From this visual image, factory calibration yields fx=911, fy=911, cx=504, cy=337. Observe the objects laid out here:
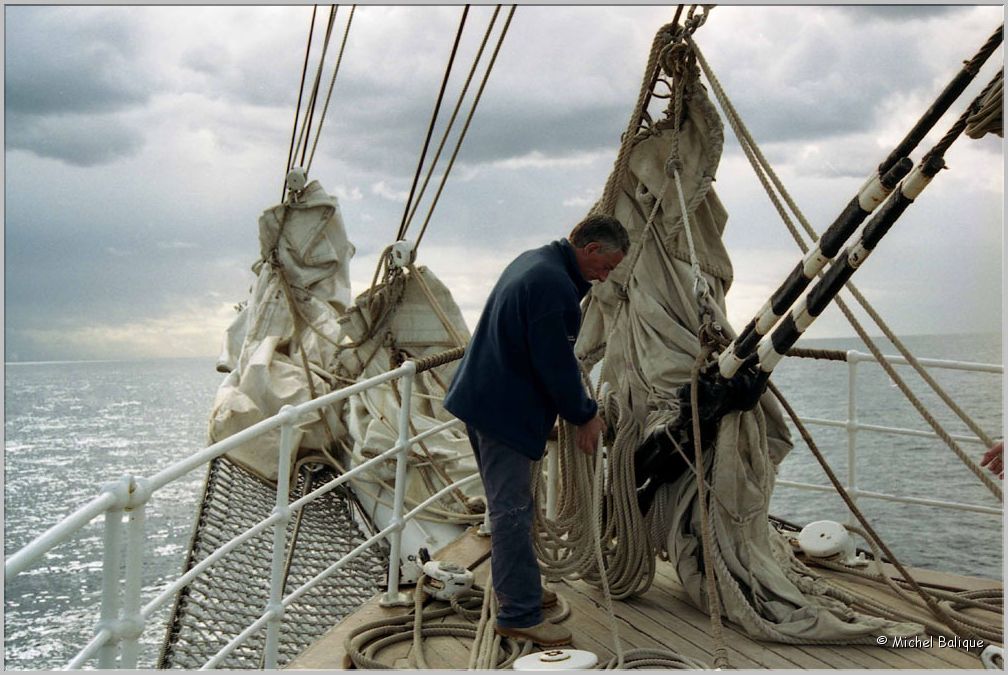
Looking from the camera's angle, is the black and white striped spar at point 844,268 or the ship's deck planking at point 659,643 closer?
the black and white striped spar at point 844,268

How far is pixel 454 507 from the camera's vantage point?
5.93 metres

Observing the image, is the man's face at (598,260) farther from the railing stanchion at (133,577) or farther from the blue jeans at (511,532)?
the railing stanchion at (133,577)

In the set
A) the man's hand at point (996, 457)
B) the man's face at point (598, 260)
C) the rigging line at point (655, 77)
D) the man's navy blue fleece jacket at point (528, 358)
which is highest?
the rigging line at point (655, 77)

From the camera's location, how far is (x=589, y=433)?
3160 mm

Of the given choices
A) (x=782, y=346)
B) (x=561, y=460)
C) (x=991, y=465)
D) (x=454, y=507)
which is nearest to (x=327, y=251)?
(x=454, y=507)

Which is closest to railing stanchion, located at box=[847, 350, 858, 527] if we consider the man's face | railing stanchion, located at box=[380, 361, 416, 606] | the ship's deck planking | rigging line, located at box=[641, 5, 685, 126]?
the ship's deck planking

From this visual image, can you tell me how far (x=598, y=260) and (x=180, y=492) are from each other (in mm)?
42237

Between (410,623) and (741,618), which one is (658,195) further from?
(410,623)

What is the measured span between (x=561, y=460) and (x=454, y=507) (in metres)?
2.43

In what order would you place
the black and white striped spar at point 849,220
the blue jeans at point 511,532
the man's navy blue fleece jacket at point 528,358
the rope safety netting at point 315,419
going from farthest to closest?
the rope safety netting at point 315,419, the blue jeans at point 511,532, the man's navy blue fleece jacket at point 528,358, the black and white striped spar at point 849,220

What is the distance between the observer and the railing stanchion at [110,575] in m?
1.96

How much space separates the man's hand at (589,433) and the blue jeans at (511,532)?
8.1 inches

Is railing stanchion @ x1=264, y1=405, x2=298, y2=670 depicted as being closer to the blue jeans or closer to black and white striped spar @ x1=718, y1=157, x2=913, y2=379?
the blue jeans
